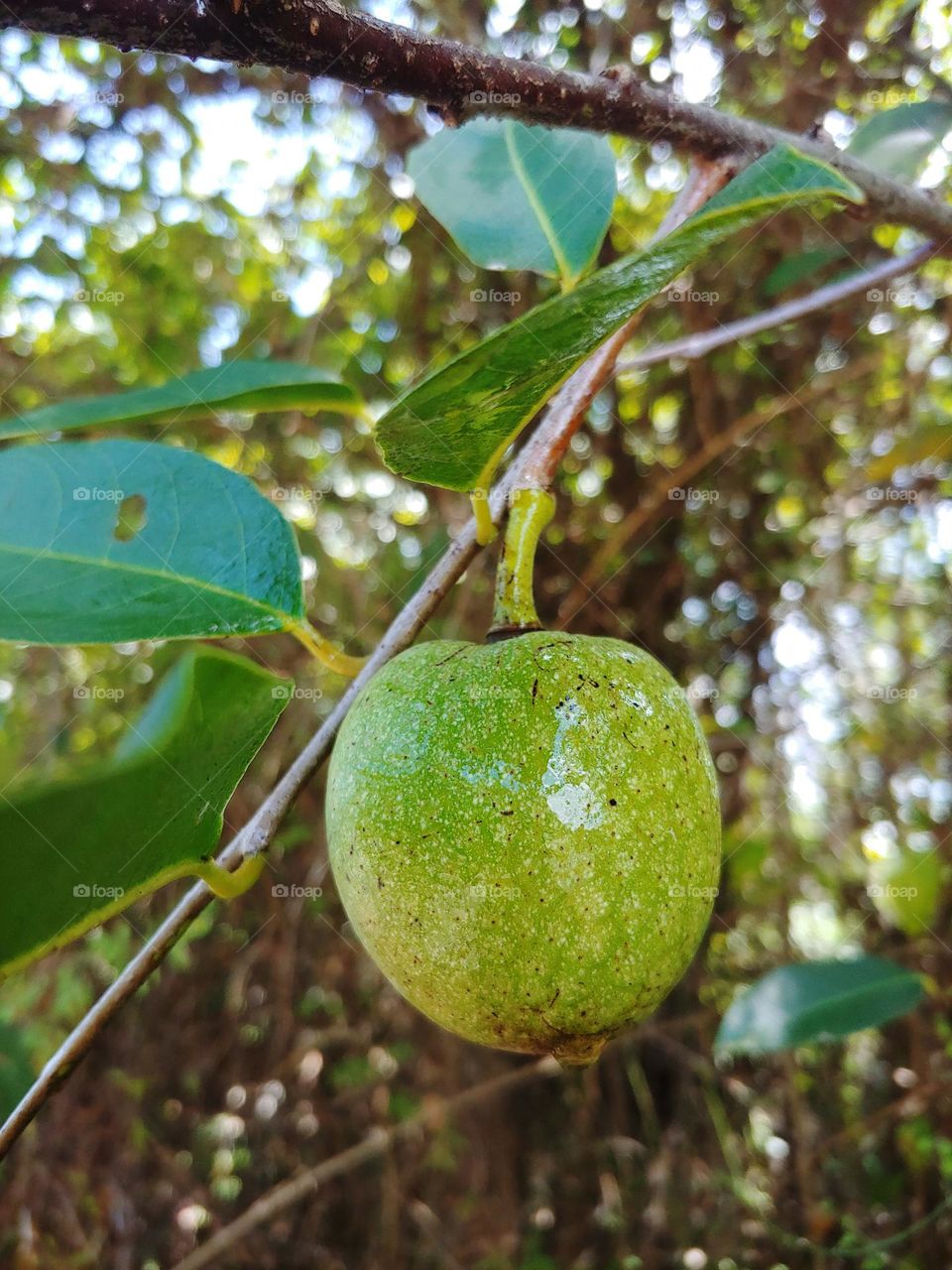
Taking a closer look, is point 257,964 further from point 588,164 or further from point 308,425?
point 588,164
